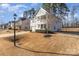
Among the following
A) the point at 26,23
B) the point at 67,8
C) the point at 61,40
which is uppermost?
the point at 67,8

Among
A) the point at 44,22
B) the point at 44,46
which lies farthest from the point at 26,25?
the point at 44,46

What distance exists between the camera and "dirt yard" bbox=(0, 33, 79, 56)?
2.53 meters

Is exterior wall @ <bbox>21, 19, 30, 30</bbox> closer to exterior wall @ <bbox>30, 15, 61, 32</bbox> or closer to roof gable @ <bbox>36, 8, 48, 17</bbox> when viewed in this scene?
exterior wall @ <bbox>30, 15, 61, 32</bbox>

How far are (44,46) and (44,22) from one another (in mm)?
291

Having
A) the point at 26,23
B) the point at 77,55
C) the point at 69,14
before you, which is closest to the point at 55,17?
the point at 69,14

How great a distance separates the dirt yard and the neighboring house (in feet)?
0.27

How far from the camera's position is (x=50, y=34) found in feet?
8.37

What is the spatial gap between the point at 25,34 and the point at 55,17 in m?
0.42

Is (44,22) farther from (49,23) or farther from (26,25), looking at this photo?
(26,25)

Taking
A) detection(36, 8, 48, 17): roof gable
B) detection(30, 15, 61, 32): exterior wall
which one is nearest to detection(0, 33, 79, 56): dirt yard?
detection(30, 15, 61, 32): exterior wall

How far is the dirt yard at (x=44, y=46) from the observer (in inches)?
99.5

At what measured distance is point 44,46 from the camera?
2.55 meters

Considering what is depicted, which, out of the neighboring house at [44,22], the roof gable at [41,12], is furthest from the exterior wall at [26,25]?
the roof gable at [41,12]

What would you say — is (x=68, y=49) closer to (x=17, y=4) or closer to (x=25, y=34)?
(x=25, y=34)
